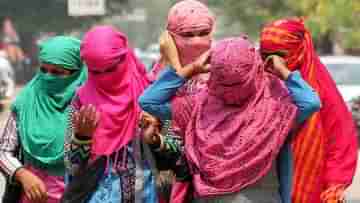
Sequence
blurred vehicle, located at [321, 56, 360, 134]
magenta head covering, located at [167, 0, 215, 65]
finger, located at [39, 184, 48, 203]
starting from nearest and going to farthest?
magenta head covering, located at [167, 0, 215, 65] < finger, located at [39, 184, 48, 203] < blurred vehicle, located at [321, 56, 360, 134]

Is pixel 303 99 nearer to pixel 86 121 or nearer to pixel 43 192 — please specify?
pixel 86 121

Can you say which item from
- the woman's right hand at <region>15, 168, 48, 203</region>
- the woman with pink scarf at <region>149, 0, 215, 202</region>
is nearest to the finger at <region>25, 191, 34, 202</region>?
the woman's right hand at <region>15, 168, 48, 203</region>

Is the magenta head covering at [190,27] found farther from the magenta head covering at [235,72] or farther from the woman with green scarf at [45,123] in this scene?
the magenta head covering at [235,72]

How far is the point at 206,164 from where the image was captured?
3.89 m

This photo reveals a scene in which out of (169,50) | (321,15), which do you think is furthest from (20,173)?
(321,15)

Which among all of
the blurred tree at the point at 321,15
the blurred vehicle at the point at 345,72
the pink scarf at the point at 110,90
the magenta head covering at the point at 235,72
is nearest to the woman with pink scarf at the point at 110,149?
the pink scarf at the point at 110,90

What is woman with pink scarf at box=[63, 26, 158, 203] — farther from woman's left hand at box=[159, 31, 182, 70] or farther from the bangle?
woman's left hand at box=[159, 31, 182, 70]

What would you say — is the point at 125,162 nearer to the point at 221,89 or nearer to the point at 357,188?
the point at 221,89

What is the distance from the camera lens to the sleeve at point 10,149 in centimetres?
476

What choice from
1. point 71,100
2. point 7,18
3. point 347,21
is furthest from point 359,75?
point 7,18

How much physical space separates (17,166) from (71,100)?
365 mm

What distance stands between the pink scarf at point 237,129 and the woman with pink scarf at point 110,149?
0.41 m

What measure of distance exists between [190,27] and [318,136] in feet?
2.26

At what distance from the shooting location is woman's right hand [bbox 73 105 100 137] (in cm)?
412
